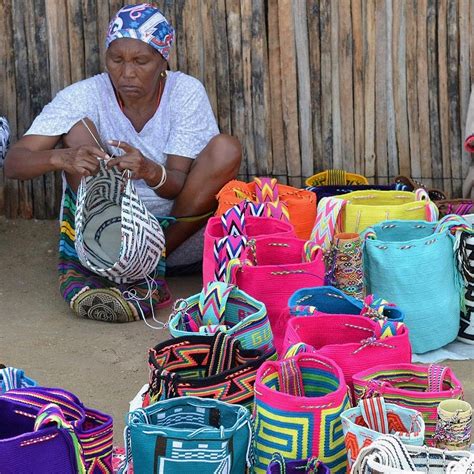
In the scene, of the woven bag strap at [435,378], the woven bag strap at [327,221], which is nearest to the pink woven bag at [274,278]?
the woven bag strap at [327,221]

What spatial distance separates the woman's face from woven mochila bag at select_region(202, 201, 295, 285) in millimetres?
876

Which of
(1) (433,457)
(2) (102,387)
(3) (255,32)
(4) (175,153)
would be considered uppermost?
(3) (255,32)

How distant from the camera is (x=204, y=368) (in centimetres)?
284

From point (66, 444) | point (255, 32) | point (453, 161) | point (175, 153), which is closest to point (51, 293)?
point (175, 153)

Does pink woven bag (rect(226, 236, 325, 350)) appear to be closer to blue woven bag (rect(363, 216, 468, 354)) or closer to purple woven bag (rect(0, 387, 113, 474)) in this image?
blue woven bag (rect(363, 216, 468, 354))

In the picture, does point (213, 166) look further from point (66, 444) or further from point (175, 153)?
point (66, 444)

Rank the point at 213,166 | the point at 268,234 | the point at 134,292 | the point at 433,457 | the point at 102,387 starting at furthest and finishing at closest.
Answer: the point at 213,166
the point at 134,292
the point at 268,234
the point at 102,387
the point at 433,457

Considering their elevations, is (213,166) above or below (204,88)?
below

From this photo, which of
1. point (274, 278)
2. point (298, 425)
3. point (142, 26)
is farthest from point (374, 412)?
point (142, 26)

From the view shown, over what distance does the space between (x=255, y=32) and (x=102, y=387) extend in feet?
6.90

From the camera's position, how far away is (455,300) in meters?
3.89

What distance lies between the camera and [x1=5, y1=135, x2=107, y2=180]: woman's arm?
430cm

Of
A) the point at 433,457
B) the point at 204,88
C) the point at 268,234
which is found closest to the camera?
the point at 433,457

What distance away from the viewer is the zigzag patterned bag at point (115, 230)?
4.11 m
